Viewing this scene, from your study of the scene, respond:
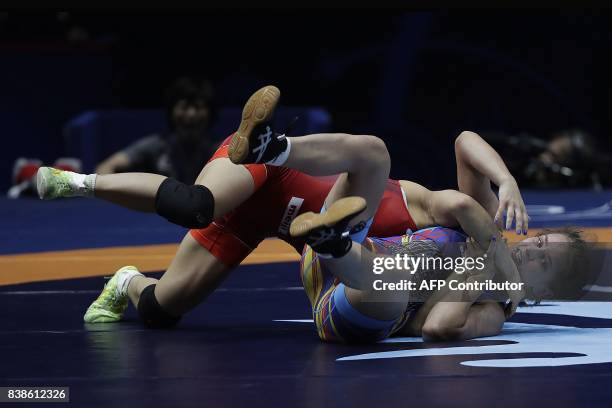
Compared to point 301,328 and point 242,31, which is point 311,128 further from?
point 301,328

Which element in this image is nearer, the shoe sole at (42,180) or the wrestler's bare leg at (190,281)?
the shoe sole at (42,180)

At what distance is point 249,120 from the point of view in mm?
3535

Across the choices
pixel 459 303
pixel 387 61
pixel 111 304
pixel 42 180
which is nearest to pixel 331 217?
pixel 459 303

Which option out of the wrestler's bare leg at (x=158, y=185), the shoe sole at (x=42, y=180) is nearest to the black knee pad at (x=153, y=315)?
the wrestler's bare leg at (x=158, y=185)

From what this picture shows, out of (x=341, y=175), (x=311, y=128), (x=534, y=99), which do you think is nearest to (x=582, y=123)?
(x=534, y=99)

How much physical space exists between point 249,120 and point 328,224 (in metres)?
0.48

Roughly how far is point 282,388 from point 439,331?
873mm

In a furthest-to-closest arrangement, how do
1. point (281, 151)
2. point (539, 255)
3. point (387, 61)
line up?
point (387, 61), point (539, 255), point (281, 151)

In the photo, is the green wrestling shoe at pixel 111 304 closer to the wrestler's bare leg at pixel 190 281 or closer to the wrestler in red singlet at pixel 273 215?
the wrestler's bare leg at pixel 190 281

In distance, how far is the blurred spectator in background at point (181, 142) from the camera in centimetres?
767

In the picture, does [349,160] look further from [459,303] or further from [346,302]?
[459,303]

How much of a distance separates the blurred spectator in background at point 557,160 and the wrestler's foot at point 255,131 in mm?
6837

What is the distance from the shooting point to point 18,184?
10898 millimetres

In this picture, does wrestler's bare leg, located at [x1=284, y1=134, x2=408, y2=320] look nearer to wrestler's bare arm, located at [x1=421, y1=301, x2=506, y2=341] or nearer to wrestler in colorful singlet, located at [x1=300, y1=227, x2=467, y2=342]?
wrestler in colorful singlet, located at [x1=300, y1=227, x2=467, y2=342]
